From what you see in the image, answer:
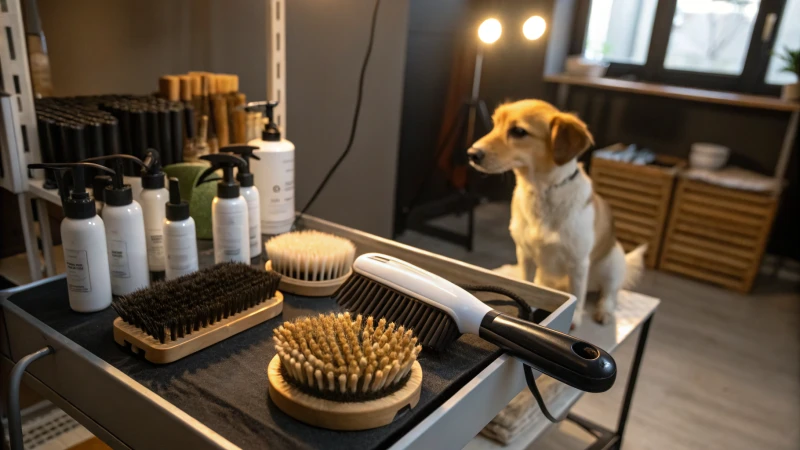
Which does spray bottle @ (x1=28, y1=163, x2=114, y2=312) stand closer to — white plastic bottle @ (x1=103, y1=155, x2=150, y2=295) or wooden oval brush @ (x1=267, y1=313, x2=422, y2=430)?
white plastic bottle @ (x1=103, y1=155, x2=150, y2=295)

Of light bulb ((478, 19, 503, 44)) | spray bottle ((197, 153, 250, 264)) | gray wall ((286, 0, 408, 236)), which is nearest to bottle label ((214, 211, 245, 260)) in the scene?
spray bottle ((197, 153, 250, 264))

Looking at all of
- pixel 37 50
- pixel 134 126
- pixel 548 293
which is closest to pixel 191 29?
pixel 37 50

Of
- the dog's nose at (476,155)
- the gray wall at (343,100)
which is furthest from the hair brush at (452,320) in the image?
the gray wall at (343,100)

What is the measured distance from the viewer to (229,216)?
2.98ft

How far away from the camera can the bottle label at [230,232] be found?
910 mm

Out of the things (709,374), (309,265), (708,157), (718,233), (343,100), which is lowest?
(709,374)

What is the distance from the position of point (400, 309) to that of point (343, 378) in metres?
0.21

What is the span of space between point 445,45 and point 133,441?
9.09 ft

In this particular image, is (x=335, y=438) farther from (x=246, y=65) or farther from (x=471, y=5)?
(x=471, y=5)

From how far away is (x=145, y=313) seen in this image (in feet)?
2.28

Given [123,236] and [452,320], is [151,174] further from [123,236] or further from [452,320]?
[452,320]

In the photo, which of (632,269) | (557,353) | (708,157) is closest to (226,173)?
(557,353)

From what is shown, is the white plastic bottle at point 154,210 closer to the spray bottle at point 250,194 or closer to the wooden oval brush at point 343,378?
the spray bottle at point 250,194

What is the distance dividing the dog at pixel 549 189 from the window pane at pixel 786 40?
218cm
